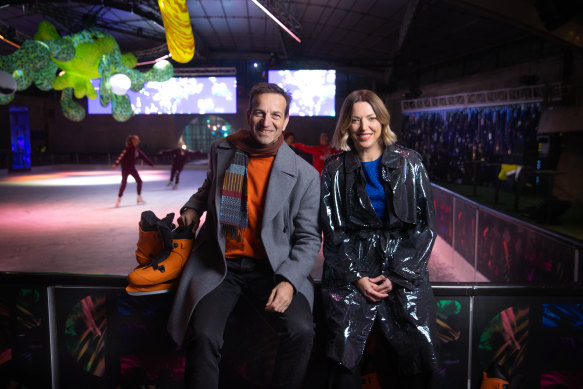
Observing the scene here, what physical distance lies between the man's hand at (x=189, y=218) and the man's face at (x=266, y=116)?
1.52ft

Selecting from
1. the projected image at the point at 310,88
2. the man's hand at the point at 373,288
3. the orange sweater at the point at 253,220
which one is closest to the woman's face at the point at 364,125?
the orange sweater at the point at 253,220

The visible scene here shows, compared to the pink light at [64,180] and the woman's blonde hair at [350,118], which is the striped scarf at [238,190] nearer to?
the woman's blonde hair at [350,118]

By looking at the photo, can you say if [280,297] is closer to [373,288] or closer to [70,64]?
[373,288]

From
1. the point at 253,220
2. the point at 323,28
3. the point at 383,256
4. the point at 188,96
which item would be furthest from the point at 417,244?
the point at 188,96

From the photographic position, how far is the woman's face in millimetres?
1740

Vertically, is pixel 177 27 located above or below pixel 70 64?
below

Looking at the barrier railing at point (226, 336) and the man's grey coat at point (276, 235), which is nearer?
the man's grey coat at point (276, 235)

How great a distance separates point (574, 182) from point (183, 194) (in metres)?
8.86

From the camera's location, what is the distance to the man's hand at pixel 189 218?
1810 millimetres

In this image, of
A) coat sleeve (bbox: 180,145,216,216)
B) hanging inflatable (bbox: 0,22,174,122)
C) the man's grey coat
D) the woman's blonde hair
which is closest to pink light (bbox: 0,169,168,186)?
hanging inflatable (bbox: 0,22,174,122)

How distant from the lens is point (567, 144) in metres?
8.47

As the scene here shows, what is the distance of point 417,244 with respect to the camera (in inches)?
66.5

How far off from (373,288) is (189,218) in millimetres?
886

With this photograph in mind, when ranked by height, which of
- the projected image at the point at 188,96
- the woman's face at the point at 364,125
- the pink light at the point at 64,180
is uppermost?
the projected image at the point at 188,96
